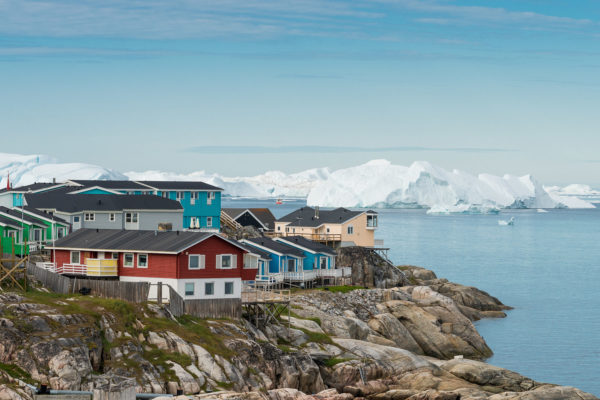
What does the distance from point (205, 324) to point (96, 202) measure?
32960mm

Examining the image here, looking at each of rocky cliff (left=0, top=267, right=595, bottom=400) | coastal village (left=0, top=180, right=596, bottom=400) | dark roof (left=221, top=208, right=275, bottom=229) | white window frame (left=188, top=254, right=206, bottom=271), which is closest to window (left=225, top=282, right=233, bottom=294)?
coastal village (left=0, top=180, right=596, bottom=400)

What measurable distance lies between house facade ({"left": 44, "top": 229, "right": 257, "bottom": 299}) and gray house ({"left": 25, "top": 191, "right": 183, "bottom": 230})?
64.2ft

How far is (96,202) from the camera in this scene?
7656 centimetres

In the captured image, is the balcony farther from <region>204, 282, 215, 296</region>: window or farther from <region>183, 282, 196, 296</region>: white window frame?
<region>204, 282, 215, 296</region>: window

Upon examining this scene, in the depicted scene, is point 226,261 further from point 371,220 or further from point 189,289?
point 371,220

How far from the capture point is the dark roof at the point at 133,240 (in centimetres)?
4952

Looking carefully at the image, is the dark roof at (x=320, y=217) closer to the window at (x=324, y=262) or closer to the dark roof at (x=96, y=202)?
the window at (x=324, y=262)

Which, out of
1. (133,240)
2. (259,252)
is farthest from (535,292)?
(133,240)

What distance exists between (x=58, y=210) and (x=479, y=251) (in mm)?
108460

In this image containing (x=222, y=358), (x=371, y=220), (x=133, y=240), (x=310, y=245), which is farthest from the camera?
(x=371, y=220)

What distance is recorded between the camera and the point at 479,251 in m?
167

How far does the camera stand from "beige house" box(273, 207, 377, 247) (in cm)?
8781

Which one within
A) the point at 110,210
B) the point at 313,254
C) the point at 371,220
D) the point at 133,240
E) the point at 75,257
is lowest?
the point at 313,254

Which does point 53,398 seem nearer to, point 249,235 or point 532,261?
point 249,235
